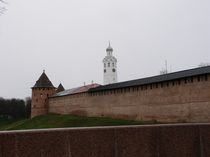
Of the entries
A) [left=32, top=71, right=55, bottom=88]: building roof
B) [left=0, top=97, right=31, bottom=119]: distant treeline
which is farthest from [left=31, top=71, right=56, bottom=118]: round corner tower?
[left=0, top=97, right=31, bottom=119]: distant treeline

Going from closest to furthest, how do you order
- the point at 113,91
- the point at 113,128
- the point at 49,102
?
1. the point at 113,128
2. the point at 113,91
3. the point at 49,102

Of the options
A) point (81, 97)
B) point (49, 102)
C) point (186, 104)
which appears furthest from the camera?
point (49, 102)

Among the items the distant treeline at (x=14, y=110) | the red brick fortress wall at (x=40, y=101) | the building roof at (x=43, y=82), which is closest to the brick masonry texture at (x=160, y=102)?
the red brick fortress wall at (x=40, y=101)

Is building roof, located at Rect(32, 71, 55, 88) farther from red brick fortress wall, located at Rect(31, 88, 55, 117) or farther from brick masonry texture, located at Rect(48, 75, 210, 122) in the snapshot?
brick masonry texture, located at Rect(48, 75, 210, 122)

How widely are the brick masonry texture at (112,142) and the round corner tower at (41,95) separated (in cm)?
3844

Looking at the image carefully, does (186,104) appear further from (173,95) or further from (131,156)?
(131,156)

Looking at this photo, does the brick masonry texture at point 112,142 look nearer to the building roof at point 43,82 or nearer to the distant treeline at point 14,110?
the building roof at point 43,82

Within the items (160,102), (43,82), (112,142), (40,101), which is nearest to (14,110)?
(43,82)

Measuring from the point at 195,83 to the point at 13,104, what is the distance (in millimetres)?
49328

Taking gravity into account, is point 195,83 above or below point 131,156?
above

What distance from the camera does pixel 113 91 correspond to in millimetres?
26078

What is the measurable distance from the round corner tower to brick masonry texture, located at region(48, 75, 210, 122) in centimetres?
1484

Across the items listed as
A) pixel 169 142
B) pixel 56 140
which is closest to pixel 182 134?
pixel 169 142

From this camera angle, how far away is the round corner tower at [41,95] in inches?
1737
